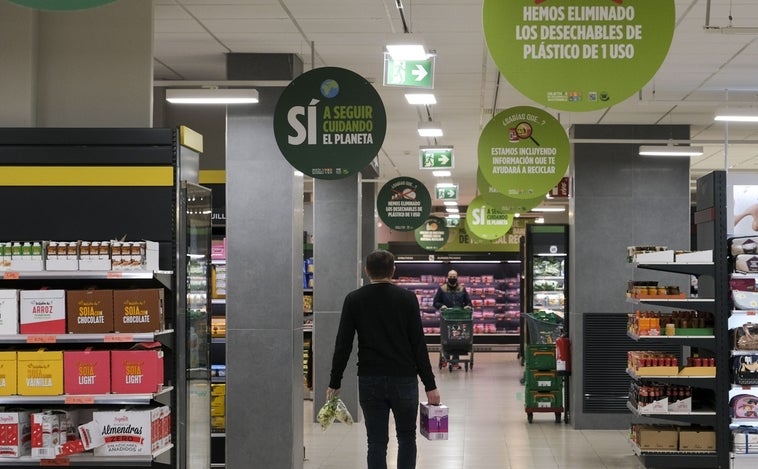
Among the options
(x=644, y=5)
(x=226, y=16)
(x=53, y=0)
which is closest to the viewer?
(x=53, y=0)

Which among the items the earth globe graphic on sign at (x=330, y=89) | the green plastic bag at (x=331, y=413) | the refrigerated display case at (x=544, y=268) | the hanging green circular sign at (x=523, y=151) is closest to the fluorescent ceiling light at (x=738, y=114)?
the hanging green circular sign at (x=523, y=151)

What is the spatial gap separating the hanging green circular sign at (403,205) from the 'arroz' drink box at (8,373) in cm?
1102

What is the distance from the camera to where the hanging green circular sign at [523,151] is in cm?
942

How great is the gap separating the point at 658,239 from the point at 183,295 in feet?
27.3

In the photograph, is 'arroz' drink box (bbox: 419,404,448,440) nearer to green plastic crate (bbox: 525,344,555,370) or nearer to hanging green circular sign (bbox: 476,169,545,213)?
hanging green circular sign (bbox: 476,169,545,213)

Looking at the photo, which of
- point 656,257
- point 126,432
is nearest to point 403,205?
point 656,257

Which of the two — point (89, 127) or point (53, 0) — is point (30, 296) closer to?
point (89, 127)

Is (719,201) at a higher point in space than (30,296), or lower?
higher

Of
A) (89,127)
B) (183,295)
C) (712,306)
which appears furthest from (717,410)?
(89,127)

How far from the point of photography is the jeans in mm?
6391

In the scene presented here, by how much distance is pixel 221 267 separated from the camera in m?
9.63

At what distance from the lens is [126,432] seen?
5.70 metres

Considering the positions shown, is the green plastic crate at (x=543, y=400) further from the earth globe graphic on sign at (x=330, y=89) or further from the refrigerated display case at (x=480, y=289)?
the refrigerated display case at (x=480, y=289)

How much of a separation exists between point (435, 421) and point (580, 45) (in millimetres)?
2860
